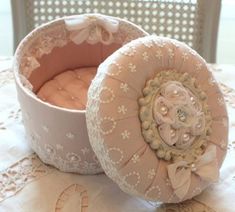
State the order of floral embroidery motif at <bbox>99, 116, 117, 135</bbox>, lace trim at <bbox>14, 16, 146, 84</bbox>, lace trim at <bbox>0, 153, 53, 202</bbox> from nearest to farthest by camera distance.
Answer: floral embroidery motif at <bbox>99, 116, 117, 135</bbox> → lace trim at <bbox>0, 153, 53, 202</bbox> → lace trim at <bbox>14, 16, 146, 84</bbox>

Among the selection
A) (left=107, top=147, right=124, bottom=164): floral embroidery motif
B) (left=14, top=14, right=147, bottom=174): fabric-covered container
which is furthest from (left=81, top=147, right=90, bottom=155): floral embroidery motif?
(left=107, top=147, right=124, bottom=164): floral embroidery motif

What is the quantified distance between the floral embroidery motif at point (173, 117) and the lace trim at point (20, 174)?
196mm

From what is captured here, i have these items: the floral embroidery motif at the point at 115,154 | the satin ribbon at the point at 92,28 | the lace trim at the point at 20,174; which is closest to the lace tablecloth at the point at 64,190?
the lace trim at the point at 20,174

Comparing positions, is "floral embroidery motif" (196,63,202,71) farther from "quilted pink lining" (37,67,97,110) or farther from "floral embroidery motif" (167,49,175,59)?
"quilted pink lining" (37,67,97,110)

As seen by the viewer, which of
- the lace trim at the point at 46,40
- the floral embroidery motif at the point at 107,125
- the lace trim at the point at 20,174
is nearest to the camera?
the floral embroidery motif at the point at 107,125

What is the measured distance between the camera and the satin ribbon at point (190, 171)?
63 cm

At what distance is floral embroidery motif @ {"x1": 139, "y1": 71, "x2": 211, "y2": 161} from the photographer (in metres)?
0.62

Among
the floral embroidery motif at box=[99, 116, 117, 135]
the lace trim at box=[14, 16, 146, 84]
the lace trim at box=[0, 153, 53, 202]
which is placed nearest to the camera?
the floral embroidery motif at box=[99, 116, 117, 135]

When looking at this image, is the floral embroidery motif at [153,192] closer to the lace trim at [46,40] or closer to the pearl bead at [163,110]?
the pearl bead at [163,110]

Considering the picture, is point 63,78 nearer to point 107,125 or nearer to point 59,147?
point 59,147

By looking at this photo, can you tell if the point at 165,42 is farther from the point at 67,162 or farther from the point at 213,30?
the point at 213,30

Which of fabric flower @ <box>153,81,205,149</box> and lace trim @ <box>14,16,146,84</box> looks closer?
fabric flower @ <box>153,81,205,149</box>

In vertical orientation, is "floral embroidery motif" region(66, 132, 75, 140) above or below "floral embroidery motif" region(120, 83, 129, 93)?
below

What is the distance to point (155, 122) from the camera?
2.04 feet
